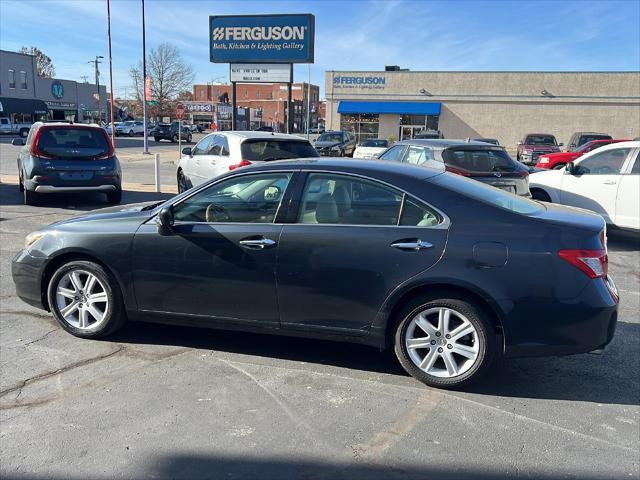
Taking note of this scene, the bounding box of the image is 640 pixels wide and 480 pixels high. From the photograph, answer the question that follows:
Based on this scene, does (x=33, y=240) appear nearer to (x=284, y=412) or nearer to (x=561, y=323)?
(x=284, y=412)

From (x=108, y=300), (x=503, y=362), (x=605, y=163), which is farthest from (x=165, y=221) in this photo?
(x=605, y=163)

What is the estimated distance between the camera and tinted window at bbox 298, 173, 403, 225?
151 inches

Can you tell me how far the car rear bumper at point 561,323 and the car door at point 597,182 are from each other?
5722 mm

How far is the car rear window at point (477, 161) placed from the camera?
8523 mm

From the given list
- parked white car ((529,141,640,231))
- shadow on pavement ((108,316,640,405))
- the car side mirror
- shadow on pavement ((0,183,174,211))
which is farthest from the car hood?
the car side mirror

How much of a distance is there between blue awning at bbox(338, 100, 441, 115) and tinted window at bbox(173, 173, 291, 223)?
1716 inches

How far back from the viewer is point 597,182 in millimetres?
8711

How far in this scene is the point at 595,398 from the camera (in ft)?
12.2

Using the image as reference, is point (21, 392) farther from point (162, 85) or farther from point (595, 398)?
point (162, 85)

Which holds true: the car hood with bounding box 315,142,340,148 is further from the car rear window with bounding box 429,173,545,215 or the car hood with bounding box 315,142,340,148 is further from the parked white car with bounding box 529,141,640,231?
the car rear window with bounding box 429,173,545,215

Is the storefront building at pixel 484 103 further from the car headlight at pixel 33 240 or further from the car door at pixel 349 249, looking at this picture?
the car door at pixel 349 249

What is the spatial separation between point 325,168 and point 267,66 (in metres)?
19.8

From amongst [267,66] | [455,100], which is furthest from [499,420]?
[455,100]

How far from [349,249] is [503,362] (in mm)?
1665
